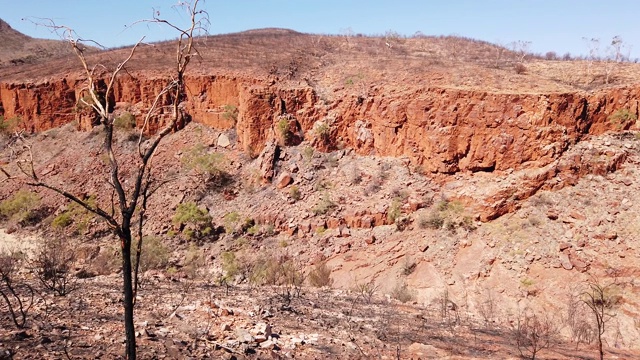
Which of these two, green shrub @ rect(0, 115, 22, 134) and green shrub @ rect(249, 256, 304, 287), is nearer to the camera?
green shrub @ rect(249, 256, 304, 287)

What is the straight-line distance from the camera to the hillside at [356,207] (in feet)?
24.6

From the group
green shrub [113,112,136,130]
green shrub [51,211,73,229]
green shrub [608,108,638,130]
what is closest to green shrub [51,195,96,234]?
green shrub [51,211,73,229]

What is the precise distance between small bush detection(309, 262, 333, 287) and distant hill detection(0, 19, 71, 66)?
43.1 m

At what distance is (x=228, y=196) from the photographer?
65.4 ft

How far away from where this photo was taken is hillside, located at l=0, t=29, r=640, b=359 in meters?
7.49

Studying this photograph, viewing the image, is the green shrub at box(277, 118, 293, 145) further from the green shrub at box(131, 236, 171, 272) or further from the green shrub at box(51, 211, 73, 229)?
the green shrub at box(51, 211, 73, 229)

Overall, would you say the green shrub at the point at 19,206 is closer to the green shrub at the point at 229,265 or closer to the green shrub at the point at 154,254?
the green shrub at the point at 154,254

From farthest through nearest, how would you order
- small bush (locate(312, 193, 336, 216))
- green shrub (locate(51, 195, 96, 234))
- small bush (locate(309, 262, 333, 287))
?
green shrub (locate(51, 195, 96, 234))
small bush (locate(312, 193, 336, 216))
small bush (locate(309, 262, 333, 287))

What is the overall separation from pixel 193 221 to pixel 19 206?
1008 centimetres

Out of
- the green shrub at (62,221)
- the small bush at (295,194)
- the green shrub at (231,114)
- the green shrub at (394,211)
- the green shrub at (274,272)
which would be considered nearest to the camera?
the green shrub at (274,272)

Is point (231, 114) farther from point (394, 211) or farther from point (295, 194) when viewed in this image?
point (394, 211)

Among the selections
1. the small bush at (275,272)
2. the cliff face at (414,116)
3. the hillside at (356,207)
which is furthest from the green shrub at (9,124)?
the small bush at (275,272)

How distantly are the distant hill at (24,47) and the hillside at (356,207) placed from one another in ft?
76.6

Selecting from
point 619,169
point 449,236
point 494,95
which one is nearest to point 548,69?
point 494,95
